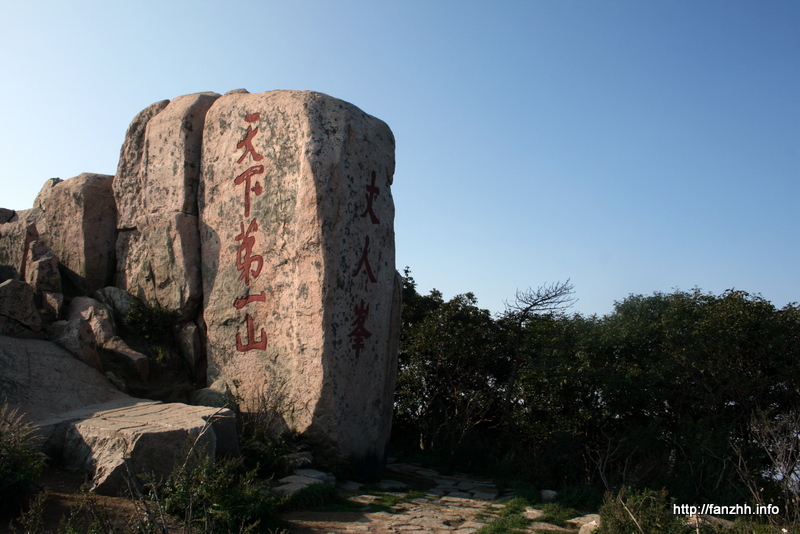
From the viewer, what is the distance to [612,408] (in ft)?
27.0

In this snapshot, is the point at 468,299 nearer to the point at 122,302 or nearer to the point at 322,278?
the point at 322,278

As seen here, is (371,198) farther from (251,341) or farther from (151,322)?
(151,322)

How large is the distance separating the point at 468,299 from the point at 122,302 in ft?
19.4

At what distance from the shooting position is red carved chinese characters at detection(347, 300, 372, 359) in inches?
291

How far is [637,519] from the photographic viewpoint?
4.58 metres

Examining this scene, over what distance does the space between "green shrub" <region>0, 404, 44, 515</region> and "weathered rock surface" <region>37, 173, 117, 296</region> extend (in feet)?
15.4

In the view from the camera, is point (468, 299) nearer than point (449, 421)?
No

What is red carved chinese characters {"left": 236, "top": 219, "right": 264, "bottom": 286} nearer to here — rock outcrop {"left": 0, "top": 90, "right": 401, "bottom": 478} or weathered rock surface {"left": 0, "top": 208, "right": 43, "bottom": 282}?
rock outcrop {"left": 0, "top": 90, "right": 401, "bottom": 478}

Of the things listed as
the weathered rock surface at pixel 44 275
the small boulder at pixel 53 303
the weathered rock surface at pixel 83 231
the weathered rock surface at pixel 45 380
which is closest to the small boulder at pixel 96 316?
the small boulder at pixel 53 303

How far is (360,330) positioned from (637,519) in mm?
3812

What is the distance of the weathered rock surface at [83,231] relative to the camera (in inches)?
360

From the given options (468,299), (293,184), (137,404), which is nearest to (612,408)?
(468,299)

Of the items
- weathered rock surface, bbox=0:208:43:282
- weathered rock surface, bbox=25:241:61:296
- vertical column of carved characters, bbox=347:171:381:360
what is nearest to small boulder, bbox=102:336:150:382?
weathered rock surface, bbox=25:241:61:296

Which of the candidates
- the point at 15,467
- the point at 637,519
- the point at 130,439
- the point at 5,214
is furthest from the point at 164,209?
the point at 637,519
